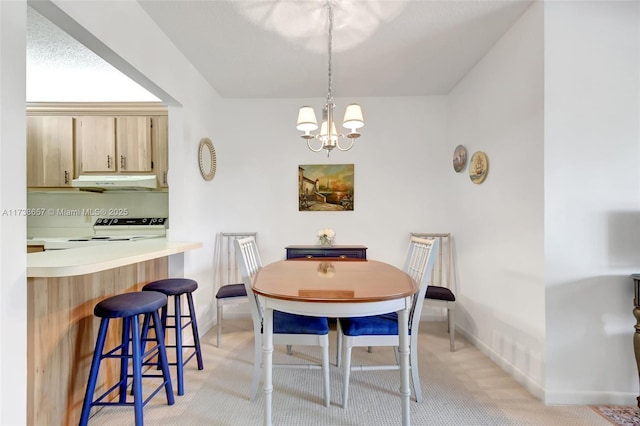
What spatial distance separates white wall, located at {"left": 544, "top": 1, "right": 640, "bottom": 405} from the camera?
1.83 metres

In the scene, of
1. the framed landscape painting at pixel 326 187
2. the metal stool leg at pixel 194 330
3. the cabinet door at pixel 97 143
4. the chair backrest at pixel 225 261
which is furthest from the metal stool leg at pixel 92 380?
the cabinet door at pixel 97 143

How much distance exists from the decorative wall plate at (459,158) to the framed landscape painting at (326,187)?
1.15 metres

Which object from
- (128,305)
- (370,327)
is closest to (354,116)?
(370,327)

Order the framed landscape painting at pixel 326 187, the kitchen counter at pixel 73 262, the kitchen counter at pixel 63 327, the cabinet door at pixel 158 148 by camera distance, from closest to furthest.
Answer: the kitchen counter at pixel 73 262 → the kitchen counter at pixel 63 327 → the cabinet door at pixel 158 148 → the framed landscape painting at pixel 326 187

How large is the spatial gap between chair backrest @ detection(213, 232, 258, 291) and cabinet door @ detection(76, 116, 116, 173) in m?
1.51

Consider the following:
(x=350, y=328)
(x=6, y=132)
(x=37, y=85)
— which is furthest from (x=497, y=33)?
(x=37, y=85)

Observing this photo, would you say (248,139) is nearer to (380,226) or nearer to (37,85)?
(380,226)

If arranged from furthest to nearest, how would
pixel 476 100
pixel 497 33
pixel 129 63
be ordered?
1. pixel 476 100
2. pixel 497 33
3. pixel 129 63

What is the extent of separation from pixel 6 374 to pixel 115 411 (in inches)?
34.1

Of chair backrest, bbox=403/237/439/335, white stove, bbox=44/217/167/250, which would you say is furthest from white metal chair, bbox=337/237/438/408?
white stove, bbox=44/217/167/250

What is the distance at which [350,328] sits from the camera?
1748 mm

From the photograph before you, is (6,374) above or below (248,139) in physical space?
below

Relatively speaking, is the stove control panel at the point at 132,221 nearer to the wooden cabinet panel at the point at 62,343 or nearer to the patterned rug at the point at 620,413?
the wooden cabinet panel at the point at 62,343

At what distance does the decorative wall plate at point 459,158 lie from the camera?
9.79ft
